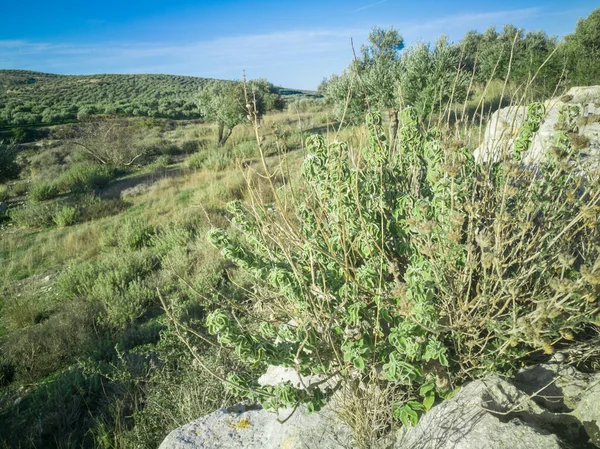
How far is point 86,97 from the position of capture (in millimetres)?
45594

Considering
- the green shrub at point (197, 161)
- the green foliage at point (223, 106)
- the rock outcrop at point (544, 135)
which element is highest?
the green foliage at point (223, 106)

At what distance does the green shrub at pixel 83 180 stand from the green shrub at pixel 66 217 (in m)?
3.15

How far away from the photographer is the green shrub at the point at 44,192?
505 inches

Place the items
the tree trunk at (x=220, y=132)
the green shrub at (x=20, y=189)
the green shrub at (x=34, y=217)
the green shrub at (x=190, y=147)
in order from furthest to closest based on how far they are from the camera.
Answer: the green shrub at (x=190, y=147) < the tree trunk at (x=220, y=132) < the green shrub at (x=20, y=189) < the green shrub at (x=34, y=217)

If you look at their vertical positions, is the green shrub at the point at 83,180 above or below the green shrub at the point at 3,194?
above

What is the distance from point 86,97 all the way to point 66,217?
43.9 metres

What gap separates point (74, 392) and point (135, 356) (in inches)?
26.6

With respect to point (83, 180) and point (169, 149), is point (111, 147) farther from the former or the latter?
point (83, 180)

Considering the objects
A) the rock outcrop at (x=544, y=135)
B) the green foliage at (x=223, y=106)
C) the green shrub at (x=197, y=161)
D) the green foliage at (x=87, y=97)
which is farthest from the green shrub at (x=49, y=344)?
the green foliage at (x=87, y=97)

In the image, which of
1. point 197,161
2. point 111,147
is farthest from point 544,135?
point 111,147

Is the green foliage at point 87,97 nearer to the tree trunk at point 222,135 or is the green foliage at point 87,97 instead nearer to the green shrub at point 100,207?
the tree trunk at point 222,135

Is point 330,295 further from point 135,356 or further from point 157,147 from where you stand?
point 157,147

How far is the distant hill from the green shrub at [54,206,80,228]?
52.6 feet

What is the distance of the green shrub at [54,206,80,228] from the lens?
10664 millimetres
